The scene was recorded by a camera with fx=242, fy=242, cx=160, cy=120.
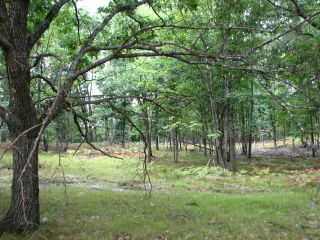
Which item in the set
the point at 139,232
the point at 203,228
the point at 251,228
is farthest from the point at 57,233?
the point at 251,228

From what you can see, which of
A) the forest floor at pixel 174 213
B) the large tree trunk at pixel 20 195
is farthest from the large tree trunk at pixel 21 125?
the forest floor at pixel 174 213

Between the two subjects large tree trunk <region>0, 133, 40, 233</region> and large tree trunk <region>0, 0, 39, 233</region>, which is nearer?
large tree trunk <region>0, 0, 39, 233</region>

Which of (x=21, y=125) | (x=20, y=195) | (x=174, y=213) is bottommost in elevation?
(x=174, y=213)

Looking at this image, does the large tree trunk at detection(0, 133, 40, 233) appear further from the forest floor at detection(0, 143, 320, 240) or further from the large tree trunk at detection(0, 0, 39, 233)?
the forest floor at detection(0, 143, 320, 240)

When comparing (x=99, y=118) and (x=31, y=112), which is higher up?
(x=99, y=118)

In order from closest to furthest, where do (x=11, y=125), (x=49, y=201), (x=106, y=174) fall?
(x=11, y=125) < (x=49, y=201) < (x=106, y=174)

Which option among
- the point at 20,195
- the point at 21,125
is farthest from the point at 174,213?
the point at 21,125

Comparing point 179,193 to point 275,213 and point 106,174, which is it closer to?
point 275,213

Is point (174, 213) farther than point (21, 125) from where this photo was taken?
Yes

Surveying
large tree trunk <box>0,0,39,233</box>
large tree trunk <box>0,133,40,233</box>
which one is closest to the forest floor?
large tree trunk <box>0,133,40,233</box>

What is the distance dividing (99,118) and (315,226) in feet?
91.4

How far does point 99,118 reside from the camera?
31.4 meters

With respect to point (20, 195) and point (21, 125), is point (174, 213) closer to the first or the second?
point (20, 195)

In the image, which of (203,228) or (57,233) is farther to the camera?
(203,228)
